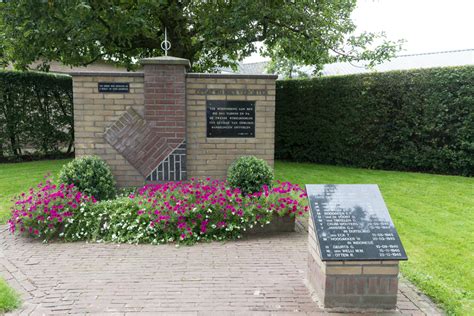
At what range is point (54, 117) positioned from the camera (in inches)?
480

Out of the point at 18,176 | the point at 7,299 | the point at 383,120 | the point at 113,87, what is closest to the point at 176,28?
the point at 113,87

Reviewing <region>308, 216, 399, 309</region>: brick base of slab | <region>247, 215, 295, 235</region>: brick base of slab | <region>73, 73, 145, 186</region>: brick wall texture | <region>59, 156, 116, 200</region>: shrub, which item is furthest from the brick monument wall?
<region>308, 216, 399, 309</region>: brick base of slab

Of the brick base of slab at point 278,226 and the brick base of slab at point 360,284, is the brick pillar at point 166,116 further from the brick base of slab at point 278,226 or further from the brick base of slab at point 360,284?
the brick base of slab at point 360,284

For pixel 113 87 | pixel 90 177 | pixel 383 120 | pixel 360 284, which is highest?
pixel 113 87

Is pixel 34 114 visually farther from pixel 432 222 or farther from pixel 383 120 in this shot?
pixel 432 222

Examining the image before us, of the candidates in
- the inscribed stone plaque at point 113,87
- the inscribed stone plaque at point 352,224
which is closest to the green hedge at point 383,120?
the inscribed stone plaque at point 113,87

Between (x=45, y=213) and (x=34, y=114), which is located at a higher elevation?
(x=34, y=114)

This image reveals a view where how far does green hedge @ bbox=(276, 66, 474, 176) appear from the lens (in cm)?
941

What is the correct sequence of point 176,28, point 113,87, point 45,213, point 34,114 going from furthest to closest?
point 34,114 < point 176,28 < point 113,87 < point 45,213

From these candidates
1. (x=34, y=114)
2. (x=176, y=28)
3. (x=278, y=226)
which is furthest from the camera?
(x=34, y=114)

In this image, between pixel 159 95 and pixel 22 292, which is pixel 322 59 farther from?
pixel 22 292

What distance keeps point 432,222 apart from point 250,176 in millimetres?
2829

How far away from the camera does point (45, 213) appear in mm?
4840

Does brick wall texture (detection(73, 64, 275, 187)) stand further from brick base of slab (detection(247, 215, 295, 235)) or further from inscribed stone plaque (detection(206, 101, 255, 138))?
brick base of slab (detection(247, 215, 295, 235))
